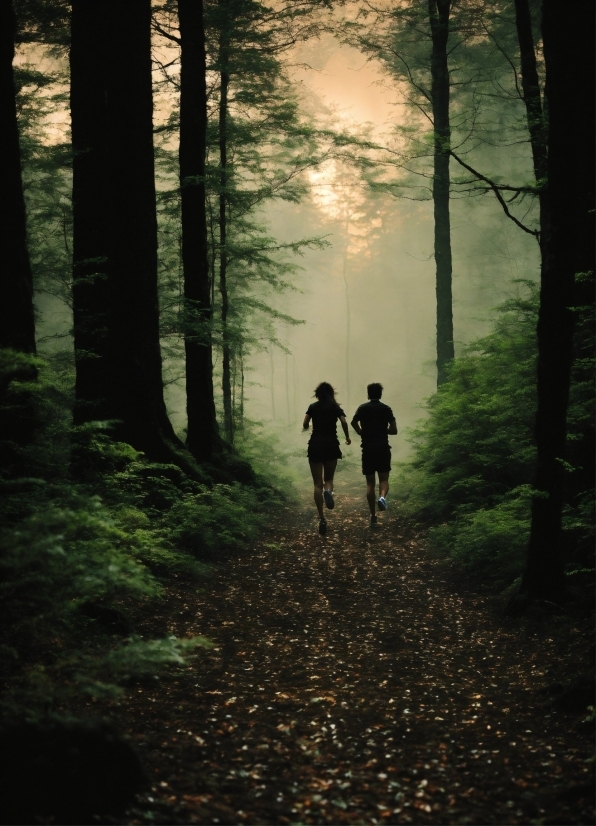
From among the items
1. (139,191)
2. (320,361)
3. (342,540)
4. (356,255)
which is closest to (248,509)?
(342,540)

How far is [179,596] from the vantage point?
6902 mm

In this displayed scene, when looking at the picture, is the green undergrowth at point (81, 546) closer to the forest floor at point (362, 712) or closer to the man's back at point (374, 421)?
the forest floor at point (362, 712)

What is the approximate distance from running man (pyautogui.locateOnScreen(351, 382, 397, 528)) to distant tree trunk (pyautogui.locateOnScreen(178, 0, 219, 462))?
127 inches

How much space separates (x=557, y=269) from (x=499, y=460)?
13.7 feet

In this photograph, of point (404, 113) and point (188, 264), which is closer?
point (188, 264)

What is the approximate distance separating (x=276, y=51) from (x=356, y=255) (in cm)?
4089

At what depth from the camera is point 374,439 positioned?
11.2 metres

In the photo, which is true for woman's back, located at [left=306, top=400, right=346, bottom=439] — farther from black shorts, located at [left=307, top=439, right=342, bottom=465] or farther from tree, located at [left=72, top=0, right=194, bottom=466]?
tree, located at [left=72, top=0, right=194, bottom=466]

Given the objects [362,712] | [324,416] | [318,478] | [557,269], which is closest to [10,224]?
[557,269]

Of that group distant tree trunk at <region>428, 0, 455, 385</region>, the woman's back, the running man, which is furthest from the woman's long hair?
distant tree trunk at <region>428, 0, 455, 385</region>

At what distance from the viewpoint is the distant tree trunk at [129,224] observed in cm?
934

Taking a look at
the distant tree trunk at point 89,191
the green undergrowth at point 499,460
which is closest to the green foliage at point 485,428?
the green undergrowth at point 499,460

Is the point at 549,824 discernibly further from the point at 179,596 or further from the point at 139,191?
the point at 139,191

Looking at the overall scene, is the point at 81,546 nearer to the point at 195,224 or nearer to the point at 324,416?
the point at 324,416
